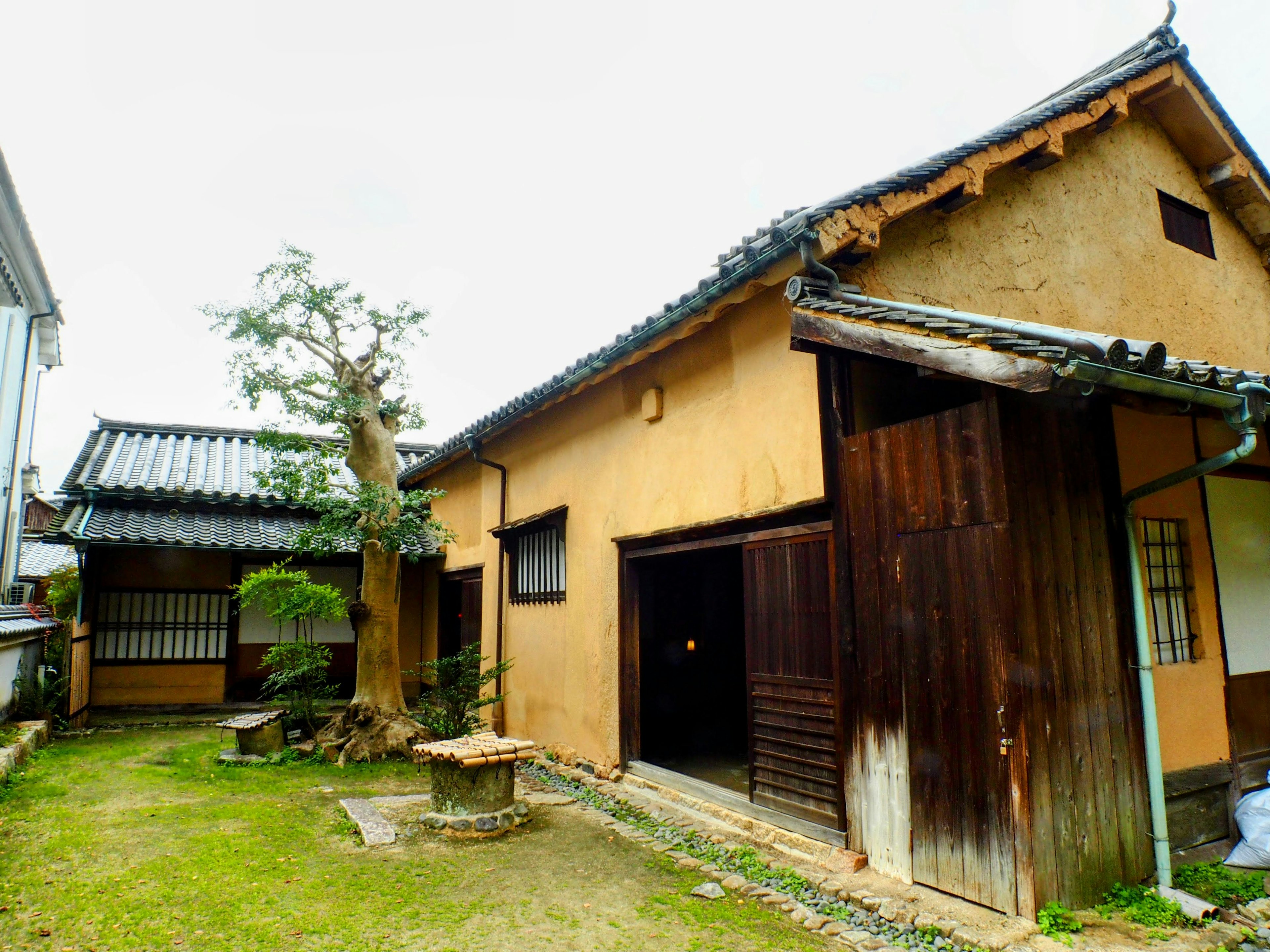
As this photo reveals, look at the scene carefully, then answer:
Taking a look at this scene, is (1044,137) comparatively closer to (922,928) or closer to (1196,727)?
(1196,727)

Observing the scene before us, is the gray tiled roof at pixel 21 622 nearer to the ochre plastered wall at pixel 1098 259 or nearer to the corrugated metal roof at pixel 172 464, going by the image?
the corrugated metal roof at pixel 172 464

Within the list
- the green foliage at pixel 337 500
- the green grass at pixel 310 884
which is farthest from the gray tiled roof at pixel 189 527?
the green grass at pixel 310 884

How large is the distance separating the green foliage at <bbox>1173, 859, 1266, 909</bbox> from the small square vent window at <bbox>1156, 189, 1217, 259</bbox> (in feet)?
19.7

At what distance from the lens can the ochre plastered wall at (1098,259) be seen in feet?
20.9

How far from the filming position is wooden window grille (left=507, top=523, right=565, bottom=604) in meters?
9.92

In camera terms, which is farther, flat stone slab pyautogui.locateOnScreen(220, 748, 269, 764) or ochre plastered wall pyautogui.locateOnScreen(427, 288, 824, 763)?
flat stone slab pyautogui.locateOnScreen(220, 748, 269, 764)

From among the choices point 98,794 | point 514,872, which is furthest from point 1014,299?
point 98,794

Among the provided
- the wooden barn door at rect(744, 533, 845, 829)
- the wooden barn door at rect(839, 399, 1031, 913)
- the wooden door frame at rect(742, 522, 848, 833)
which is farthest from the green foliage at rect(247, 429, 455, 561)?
the wooden barn door at rect(839, 399, 1031, 913)

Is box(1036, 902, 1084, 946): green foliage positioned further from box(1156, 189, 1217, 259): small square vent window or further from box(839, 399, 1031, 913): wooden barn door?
box(1156, 189, 1217, 259): small square vent window

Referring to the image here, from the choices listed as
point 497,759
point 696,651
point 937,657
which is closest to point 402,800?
point 497,759

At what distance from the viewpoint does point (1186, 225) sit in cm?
843

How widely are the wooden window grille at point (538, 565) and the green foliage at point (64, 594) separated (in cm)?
851

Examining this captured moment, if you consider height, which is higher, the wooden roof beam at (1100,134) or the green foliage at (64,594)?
the wooden roof beam at (1100,134)

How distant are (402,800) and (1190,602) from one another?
278 inches
